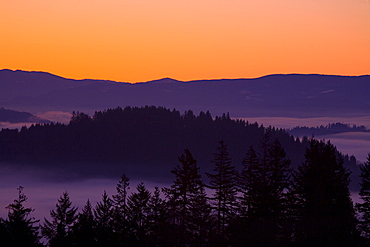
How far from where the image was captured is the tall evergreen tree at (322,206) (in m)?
34.4

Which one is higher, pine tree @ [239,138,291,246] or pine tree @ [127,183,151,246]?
pine tree @ [239,138,291,246]

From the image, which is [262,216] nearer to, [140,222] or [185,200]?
[185,200]

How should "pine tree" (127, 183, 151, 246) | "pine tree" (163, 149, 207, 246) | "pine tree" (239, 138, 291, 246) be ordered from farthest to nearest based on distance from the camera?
"pine tree" (127, 183, 151, 246) → "pine tree" (163, 149, 207, 246) → "pine tree" (239, 138, 291, 246)

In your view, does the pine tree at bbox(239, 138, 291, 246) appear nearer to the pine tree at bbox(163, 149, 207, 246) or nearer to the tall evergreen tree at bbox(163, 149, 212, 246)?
the tall evergreen tree at bbox(163, 149, 212, 246)

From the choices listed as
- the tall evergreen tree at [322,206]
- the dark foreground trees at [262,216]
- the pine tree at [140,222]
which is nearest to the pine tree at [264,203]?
the dark foreground trees at [262,216]

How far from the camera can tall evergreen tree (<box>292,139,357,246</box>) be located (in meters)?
34.4

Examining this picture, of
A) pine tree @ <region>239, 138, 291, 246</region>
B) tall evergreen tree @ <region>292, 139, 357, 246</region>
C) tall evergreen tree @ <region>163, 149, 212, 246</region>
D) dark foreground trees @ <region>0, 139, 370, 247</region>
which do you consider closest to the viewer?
tall evergreen tree @ <region>292, 139, 357, 246</region>

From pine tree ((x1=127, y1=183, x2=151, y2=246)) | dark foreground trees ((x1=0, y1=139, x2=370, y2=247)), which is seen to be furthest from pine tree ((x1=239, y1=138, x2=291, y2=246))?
pine tree ((x1=127, y1=183, x2=151, y2=246))

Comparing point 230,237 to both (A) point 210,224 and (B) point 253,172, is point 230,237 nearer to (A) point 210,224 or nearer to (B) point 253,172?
(A) point 210,224

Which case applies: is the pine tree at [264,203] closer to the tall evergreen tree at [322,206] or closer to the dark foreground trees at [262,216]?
the dark foreground trees at [262,216]

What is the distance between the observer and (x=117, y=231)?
44.2 m

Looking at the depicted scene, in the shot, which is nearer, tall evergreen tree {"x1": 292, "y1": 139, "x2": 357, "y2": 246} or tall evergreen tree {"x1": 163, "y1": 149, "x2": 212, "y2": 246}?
tall evergreen tree {"x1": 292, "y1": 139, "x2": 357, "y2": 246}

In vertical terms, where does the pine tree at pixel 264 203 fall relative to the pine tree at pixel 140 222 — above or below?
above

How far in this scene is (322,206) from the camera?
3641 centimetres
